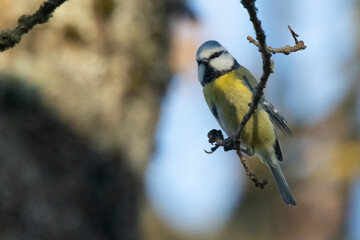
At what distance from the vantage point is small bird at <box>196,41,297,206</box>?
3.11 meters

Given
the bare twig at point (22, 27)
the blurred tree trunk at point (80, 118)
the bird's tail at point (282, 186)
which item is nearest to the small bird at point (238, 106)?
the bird's tail at point (282, 186)

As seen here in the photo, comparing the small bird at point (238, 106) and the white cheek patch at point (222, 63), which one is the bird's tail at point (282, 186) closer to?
the small bird at point (238, 106)

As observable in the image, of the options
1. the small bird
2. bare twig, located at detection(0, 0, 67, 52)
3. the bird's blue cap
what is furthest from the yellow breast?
bare twig, located at detection(0, 0, 67, 52)

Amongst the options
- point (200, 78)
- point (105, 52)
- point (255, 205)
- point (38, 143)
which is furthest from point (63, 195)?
point (255, 205)

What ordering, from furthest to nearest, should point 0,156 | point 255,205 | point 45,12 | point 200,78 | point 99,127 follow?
point 255,205 < point 99,127 < point 0,156 < point 200,78 < point 45,12

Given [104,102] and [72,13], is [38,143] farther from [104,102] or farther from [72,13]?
[72,13]

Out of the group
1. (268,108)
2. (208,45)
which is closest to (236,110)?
(268,108)

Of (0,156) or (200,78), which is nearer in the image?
(200,78)

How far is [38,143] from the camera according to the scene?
430cm

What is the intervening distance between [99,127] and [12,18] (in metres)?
1.07

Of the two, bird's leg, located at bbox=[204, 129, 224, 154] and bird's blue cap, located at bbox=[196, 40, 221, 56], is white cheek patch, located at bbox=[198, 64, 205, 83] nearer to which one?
bird's blue cap, located at bbox=[196, 40, 221, 56]

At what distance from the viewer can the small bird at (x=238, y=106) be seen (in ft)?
10.2

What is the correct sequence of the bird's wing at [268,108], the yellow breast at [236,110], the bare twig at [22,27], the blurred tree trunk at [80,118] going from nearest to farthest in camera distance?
1. the bare twig at [22,27]
2. the yellow breast at [236,110]
3. the bird's wing at [268,108]
4. the blurred tree trunk at [80,118]

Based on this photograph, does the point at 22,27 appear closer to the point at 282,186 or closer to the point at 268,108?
the point at 268,108
